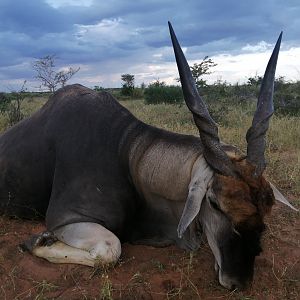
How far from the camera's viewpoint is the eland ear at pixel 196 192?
309cm

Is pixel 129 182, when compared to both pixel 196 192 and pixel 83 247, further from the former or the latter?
pixel 196 192

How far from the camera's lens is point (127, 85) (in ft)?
111

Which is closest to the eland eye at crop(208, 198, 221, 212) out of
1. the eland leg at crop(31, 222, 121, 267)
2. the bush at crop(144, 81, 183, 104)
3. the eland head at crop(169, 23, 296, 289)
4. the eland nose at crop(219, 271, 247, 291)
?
the eland head at crop(169, 23, 296, 289)

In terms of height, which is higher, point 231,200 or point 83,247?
point 231,200

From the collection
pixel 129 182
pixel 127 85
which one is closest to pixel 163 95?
pixel 127 85

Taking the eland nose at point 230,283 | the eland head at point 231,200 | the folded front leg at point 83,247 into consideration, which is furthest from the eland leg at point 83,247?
the eland nose at point 230,283

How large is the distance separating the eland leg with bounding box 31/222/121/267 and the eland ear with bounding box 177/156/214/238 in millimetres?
813

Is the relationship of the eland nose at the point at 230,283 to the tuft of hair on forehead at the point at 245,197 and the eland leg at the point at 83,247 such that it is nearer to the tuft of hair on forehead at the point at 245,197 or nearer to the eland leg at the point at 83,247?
the tuft of hair on forehead at the point at 245,197

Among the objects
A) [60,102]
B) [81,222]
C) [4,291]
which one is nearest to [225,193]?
[81,222]

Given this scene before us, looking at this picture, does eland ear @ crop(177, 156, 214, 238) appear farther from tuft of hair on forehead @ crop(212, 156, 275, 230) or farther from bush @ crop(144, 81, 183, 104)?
bush @ crop(144, 81, 183, 104)

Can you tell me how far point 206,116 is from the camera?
3.43 m

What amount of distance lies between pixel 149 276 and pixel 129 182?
0.85 meters

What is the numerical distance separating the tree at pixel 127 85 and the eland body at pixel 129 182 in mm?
28043

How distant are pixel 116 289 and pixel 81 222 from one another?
2.52 ft
